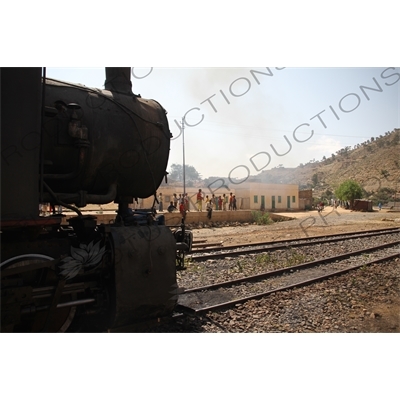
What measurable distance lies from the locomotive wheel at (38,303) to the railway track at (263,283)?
6.64ft

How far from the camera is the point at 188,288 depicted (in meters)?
6.68

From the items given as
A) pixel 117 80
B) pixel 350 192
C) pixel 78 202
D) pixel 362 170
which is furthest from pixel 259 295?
pixel 362 170

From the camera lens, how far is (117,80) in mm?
4762

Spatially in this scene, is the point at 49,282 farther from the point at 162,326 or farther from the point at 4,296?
the point at 162,326

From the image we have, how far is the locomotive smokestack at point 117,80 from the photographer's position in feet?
15.6

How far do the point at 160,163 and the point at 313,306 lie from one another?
11.2ft

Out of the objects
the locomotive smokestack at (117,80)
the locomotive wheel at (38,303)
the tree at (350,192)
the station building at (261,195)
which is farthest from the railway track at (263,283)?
the tree at (350,192)

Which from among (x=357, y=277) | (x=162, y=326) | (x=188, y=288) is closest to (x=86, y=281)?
(x=162, y=326)

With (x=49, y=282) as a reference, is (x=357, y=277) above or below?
below

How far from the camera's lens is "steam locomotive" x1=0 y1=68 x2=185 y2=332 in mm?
3178

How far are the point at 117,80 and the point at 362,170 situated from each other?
92103 millimetres

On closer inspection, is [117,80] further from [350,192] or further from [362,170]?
[362,170]

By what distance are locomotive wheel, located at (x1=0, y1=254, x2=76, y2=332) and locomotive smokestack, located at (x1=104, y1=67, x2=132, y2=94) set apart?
249cm

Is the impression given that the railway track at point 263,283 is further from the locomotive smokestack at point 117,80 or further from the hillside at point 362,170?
the hillside at point 362,170
